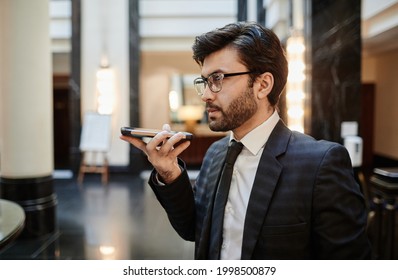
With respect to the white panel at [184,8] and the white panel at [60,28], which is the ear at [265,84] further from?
the white panel at [60,28]

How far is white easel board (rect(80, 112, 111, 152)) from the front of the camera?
5.41 metres

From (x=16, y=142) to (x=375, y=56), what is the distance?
4605mm

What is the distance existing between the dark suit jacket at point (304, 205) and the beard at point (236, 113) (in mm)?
85

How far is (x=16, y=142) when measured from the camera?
9.74 feet

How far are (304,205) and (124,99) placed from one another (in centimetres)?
521

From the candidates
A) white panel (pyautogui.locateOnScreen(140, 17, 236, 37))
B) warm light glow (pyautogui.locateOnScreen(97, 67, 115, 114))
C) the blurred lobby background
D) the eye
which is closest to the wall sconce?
the blurred lobby background

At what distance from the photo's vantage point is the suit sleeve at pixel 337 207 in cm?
78

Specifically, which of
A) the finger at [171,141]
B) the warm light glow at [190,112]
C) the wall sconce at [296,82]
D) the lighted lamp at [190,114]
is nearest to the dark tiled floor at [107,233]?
the wall sconce at [296,82]

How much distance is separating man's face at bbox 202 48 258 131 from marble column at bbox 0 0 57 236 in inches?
97.0

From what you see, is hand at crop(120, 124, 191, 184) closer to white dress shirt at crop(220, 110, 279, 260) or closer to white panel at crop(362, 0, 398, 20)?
white dress shirt at crop(220, 110, 279, 260)

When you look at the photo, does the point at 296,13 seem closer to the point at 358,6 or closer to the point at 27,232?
the point at 358,6

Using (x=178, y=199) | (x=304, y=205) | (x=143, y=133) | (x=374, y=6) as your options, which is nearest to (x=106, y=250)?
(x=178, y=199)

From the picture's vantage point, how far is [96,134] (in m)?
5.46
